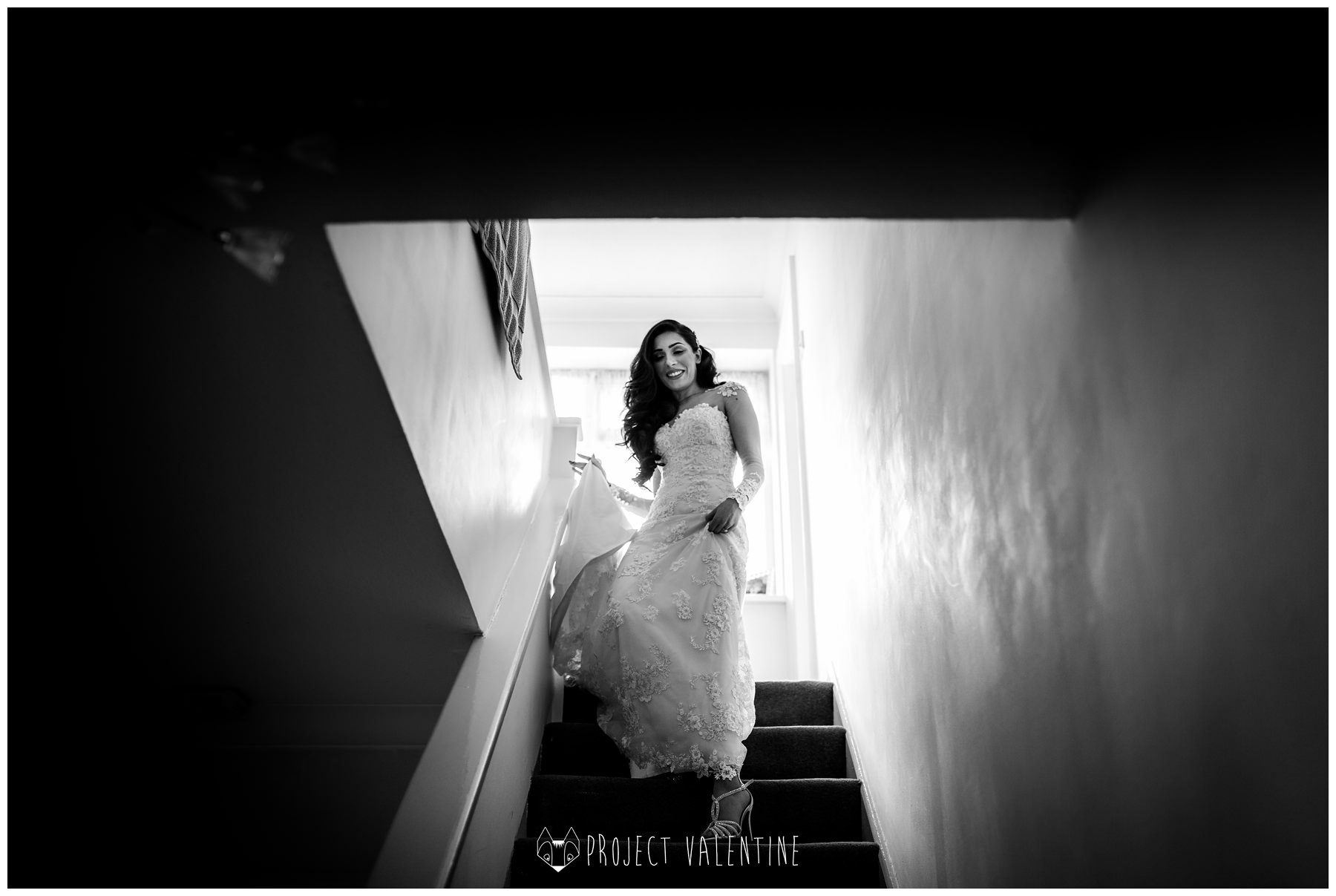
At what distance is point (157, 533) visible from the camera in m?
2.26

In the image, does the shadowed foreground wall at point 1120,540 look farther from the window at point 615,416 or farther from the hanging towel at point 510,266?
the window at point 615,416

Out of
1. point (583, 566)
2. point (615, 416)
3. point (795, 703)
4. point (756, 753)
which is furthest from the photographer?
point (615, 416)

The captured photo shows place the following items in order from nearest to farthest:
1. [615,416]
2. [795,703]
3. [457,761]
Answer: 1. [457,761]
2. [795,703]
3. [615,416]

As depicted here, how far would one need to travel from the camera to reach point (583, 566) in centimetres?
355

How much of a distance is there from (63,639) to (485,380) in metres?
1.27

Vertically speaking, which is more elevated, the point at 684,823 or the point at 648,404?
the point at 648,404

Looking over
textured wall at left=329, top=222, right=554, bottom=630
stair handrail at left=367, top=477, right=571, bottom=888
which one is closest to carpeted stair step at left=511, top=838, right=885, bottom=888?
stair handrail at left=367, top=477, right=571, bottom=888

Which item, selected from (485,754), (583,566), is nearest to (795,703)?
(583,566)

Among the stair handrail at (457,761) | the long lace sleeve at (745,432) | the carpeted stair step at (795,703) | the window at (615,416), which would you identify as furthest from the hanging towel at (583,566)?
the window at (615,416)

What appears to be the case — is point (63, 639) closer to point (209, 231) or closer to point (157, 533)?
point (157, 533)

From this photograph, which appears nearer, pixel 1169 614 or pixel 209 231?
pixel 1169 614

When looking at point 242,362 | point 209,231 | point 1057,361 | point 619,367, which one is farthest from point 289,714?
point 619,367

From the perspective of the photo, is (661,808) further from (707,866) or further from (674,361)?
(674,361)

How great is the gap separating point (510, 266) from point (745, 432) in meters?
1.13
